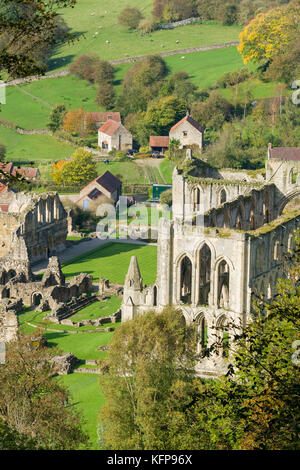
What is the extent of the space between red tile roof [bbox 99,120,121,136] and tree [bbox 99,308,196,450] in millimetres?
85382

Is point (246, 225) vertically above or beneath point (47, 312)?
above

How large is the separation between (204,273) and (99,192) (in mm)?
49471

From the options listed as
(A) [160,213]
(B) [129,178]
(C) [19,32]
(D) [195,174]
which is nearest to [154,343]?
(C) [19,32]

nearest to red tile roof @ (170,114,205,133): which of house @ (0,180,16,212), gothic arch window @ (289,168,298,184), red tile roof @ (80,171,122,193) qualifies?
red tile roof @ (80,171,122,193)

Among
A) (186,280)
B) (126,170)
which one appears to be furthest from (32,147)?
(186,280)

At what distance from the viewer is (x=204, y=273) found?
52094 mm

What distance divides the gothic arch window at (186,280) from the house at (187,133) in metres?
72.3

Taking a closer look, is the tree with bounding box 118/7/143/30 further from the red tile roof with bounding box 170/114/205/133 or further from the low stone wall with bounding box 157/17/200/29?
the red tile roof with bounding box 170/114/205/133

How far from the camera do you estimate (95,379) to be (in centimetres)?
4984

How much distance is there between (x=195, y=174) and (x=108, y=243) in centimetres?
1946

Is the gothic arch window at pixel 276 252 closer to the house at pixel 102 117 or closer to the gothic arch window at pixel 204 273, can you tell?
the gothic arch window at pixel 204 273

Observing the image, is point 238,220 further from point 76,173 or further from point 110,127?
point 110,127

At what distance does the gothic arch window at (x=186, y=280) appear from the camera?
51.2 metres
